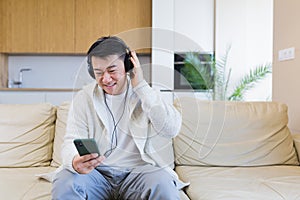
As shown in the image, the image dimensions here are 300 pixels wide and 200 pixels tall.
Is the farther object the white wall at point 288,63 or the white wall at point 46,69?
the white wall at point 46,69

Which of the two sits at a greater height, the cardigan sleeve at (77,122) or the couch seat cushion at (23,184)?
the cardigan sleeve at (77,122)

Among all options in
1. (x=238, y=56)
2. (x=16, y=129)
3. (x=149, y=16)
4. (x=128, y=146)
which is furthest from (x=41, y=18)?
(x=128, y=146)

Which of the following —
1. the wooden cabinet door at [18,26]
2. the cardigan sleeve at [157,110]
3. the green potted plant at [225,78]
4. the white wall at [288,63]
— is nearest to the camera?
the cardigan sleeve at [157,110]

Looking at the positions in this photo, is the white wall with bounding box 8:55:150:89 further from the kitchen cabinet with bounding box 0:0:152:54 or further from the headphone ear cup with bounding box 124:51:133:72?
the headphone ear cup with bounding box 124:51:133:72

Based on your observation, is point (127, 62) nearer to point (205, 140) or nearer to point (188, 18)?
point (205, 140)

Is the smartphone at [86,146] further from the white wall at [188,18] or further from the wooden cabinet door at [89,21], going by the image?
the wooden cabinet door at [89,21]

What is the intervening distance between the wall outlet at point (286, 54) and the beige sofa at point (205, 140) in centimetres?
95

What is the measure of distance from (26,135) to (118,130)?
797 millimetres

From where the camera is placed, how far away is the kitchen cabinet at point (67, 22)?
4504mm

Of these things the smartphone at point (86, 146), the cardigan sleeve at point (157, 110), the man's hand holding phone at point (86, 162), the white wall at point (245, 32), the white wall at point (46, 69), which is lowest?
the man's hand holding phone at point (86, 162)

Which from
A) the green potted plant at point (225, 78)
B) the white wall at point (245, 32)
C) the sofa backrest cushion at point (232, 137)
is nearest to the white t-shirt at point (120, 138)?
the sofa backrest cushion at point (232, 137)

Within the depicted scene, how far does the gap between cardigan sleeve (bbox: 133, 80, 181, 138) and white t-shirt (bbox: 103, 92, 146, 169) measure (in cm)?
10

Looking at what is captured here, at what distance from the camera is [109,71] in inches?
50.7

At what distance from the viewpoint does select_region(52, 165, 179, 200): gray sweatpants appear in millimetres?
1234
